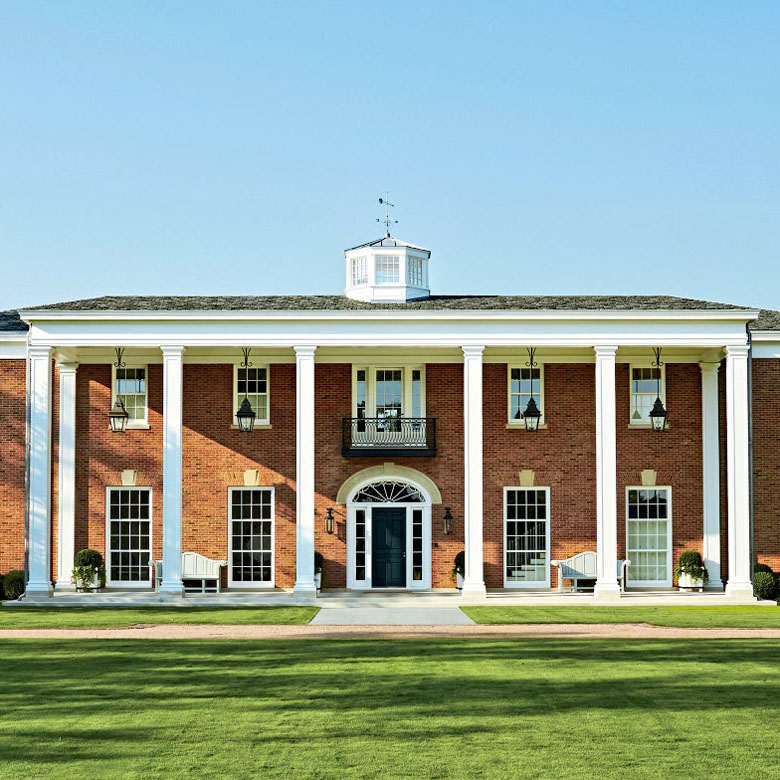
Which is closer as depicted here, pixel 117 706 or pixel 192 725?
pixel 192 725

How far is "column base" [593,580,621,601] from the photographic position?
2656 centimetres

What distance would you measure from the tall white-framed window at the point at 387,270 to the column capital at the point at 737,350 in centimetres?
950

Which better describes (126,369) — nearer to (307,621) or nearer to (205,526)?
(205,526)

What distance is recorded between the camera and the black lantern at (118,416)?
2836cm

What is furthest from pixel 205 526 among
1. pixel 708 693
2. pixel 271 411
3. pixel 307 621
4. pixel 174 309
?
pixel 708 693

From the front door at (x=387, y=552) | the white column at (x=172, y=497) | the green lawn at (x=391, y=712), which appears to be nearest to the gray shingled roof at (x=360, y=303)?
the white column at (x=172, y=497)

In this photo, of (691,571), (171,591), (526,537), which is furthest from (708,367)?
(171,591)

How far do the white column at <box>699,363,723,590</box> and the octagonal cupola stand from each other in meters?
8.24

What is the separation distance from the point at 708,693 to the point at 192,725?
630cm

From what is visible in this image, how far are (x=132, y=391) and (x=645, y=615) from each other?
585 inches

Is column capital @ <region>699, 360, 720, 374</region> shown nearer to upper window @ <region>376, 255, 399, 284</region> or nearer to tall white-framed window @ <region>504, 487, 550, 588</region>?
tall white-framed window @ <region>504, 487, 550, 588</region>

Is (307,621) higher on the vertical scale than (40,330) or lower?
lower

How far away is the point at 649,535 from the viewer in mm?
29984

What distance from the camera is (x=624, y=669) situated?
15.6m
